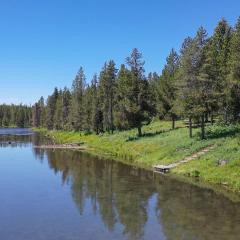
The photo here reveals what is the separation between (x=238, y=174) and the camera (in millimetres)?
34156

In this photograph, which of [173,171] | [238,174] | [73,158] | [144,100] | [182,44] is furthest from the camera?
[144,100]

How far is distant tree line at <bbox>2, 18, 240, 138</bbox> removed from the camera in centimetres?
5088

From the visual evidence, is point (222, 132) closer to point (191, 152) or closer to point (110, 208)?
point (191, 152)

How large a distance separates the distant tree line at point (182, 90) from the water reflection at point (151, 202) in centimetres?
1340

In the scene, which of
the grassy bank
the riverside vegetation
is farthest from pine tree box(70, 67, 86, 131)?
the grassy bank

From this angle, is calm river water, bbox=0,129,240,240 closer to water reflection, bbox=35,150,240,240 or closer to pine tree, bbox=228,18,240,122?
water reflection, bbox=35,150,240,240

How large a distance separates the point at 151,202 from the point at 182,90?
26.1 metres

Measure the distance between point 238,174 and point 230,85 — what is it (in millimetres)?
16678

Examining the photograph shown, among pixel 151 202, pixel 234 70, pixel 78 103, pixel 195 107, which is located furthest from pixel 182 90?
pixel 78 103

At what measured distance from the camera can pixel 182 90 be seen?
53.0m

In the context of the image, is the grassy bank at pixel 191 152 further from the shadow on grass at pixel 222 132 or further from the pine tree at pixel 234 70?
the pine tree at pixel 234 70

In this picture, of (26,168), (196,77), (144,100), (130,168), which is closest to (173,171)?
(130,168)

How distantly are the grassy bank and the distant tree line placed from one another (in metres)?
2.85

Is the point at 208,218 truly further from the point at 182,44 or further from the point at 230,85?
the point at 182,44
